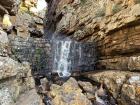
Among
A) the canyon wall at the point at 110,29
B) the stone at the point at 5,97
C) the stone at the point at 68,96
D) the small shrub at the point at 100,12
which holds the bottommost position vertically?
the stone at the point at 68,96

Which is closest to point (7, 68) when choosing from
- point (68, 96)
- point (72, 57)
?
point (68, 96)

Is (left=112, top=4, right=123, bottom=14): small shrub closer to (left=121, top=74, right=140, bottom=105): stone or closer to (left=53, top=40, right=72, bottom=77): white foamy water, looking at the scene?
(left=53, top=40, right=72, bottom=77): white foamy water

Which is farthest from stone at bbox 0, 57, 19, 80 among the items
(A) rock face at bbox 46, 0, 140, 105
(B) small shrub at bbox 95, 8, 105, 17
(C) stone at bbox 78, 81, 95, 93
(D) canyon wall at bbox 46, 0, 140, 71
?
(B) small shrub at bbox 95, 8, 105, 17

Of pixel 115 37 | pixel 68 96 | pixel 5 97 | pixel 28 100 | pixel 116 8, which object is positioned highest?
pixel 116 8

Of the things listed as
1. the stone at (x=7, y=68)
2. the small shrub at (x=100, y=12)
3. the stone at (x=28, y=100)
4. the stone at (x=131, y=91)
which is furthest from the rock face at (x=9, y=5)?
the small shrub at (x=100, y=12)

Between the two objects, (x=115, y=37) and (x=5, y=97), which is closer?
(x=5, y=97)

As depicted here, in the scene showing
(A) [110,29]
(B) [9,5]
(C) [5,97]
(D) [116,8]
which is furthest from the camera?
(D) [116,8]

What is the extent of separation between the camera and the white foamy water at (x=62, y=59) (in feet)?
45.9

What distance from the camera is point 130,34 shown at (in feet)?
35.9

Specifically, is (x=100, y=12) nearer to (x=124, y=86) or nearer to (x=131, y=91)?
(x=124, y=86)

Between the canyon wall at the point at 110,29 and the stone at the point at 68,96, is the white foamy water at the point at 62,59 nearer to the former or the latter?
the canyon wall at the point at 110,29

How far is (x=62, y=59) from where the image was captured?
14.3 meters

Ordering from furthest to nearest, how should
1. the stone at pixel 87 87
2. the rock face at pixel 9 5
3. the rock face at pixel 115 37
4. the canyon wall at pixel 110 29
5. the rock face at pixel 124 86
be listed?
the canyon wall at pixel 110 29
the stone at pixel 87 87
the rock face at pixel 9 5
the rock face at pixel 115 37
the rock face at pixel 124 86

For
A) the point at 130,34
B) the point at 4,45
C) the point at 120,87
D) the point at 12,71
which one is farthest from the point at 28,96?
the point at 130,34
